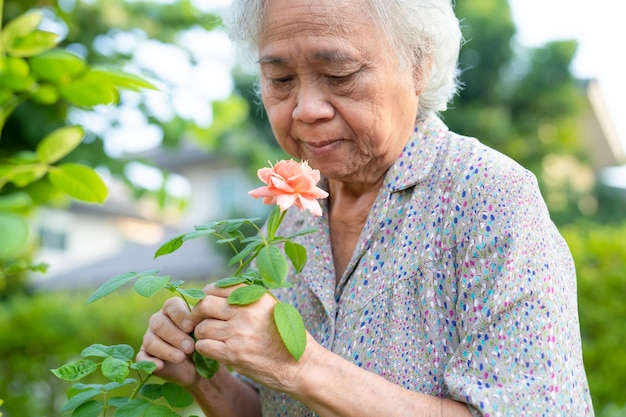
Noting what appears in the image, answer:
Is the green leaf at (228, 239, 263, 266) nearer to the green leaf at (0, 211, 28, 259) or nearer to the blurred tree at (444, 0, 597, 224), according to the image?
the green leaf at (0, 211, 28, 259)

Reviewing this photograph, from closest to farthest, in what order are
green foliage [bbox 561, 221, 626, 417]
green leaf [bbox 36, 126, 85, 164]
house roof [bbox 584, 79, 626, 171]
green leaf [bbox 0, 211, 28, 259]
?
green leaf [bbox 0, 211, 28, 259] < green leaf [bbox 36, 126, 85, 164] < green foliage [bbox 561, 221, 626, 417] < house roof [bbox 584, 79, 626, 171]

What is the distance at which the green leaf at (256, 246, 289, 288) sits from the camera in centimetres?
141

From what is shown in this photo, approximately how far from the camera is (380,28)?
5.78 feet

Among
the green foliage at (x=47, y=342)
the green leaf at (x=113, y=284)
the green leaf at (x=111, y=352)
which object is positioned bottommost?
the green foliage at (x=47, y=342)

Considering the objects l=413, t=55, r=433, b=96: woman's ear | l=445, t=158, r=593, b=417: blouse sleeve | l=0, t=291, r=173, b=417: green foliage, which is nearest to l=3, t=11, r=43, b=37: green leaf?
l=413, t=55, r=433, b=96: woman's ear

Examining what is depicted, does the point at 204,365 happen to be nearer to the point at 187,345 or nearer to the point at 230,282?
the point at 187,345

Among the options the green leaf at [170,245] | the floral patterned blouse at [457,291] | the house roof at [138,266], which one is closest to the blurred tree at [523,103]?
the house roof at [138,266]

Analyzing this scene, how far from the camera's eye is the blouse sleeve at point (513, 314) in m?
1.49

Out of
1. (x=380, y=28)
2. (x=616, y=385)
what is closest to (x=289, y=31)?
(x=380, y=28)

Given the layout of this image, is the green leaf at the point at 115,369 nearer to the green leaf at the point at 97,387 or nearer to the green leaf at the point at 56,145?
the green leaf at the point at 97,387

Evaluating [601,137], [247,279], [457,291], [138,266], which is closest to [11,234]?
[247,279]

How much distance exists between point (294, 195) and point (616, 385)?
372cm

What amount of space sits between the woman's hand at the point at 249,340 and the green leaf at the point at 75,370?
244 millimetres

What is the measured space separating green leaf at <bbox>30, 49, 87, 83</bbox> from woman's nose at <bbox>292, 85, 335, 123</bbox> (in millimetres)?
771
